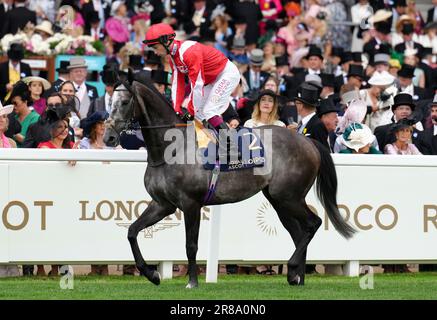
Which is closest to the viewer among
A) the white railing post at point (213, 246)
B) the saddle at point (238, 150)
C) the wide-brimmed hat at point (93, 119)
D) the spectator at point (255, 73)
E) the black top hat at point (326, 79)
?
the saddle at point (238, 150)

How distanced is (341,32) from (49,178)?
485 inches

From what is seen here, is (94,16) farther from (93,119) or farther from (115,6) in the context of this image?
(93,119)

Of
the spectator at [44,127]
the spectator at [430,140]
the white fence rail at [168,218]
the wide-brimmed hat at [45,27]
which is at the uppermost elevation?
the wide-brimmed hat at [45,27]

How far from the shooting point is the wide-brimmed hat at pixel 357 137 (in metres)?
15.3

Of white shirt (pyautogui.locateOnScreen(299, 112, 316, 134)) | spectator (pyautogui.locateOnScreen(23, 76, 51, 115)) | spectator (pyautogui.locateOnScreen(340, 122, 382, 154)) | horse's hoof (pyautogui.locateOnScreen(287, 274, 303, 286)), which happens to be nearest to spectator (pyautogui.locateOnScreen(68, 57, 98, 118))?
spectator (pyautogui.locateOnScreen(23, 76, 51, 115))

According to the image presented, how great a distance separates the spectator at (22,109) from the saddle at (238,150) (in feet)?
14.0

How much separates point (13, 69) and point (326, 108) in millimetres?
5319

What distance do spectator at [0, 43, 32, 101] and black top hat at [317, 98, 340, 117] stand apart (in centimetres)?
498

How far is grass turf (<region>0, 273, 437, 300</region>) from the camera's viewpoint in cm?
1145

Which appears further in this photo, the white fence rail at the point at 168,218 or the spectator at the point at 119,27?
the spectator at the point at 119,27

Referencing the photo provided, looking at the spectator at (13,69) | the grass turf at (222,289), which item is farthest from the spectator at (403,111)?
the spectator at (13,69)

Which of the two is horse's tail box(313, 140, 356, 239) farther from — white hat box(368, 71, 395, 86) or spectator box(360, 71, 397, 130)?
white hat box(368, 71, 395, 86)

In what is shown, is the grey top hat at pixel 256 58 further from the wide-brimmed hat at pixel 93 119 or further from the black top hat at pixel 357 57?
the wide-brimmed hat at pixel 93 119

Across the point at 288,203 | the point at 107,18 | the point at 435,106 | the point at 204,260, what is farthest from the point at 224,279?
the point at 107,18
